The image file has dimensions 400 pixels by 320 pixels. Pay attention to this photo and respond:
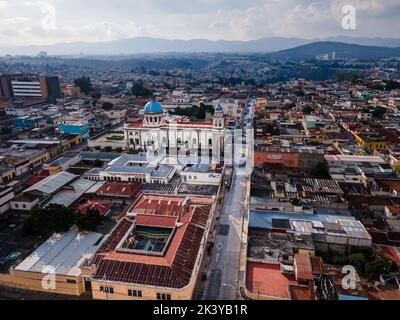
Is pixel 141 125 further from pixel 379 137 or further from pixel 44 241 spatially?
pixel 379 137

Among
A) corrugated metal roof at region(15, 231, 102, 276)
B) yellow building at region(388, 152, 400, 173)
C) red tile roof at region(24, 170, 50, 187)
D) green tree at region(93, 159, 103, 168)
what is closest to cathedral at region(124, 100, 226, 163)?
green tree at region(93, 159, 103, 168)

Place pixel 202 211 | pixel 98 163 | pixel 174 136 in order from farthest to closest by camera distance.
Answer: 1. pixel 174 136
2. pixel 98 163
3. pixel 202 211

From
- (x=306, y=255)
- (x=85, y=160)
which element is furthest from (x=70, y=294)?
(x=85, y=160)

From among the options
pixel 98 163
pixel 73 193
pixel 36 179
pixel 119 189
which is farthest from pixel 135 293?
pixel 98 163

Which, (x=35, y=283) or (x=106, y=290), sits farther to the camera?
(x=35, y=283)

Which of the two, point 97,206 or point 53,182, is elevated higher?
point 53,182

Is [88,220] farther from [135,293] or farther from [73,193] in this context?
[135,293]
